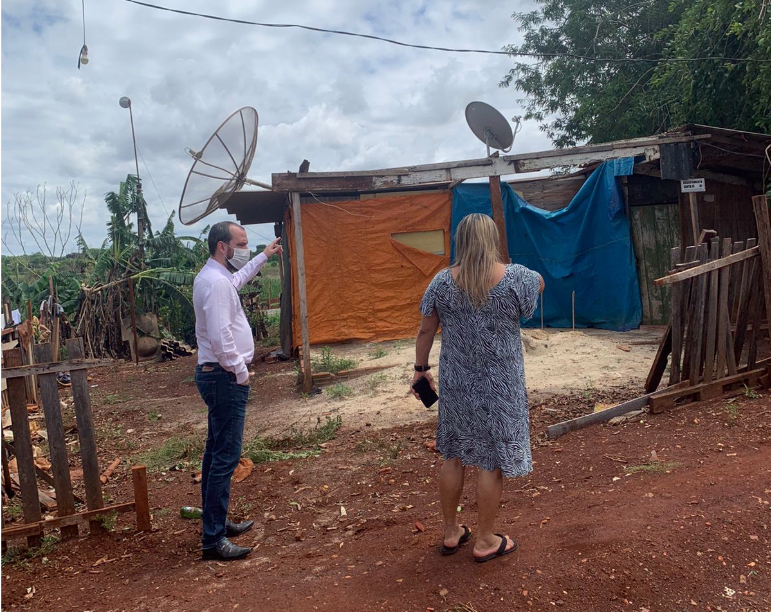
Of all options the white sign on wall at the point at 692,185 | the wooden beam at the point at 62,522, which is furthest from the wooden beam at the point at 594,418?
the white sign on wall at the point at 692,185

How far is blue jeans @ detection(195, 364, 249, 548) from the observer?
140 inches

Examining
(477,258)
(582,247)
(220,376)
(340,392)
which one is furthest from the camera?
(582,247)

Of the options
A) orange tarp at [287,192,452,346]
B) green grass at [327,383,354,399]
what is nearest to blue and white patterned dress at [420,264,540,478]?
green grass at [327,383,354,399]

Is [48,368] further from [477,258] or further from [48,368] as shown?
[477,258]

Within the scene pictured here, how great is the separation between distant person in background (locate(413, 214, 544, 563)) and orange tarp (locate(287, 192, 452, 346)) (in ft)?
23.8

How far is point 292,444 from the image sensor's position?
6098 mm

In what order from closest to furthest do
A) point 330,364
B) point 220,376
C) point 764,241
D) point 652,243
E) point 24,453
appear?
point 220,376
point 24,453
point 764,241
point 330,364
point 652,243

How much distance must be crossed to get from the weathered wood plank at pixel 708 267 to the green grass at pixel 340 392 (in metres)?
4.06

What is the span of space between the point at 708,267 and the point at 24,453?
5278 millimetres

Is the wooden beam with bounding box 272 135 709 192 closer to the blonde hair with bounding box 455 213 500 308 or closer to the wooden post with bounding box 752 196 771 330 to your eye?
the wooden post with bounding box 752 196 771 330

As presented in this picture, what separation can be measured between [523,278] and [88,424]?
9.63 feet

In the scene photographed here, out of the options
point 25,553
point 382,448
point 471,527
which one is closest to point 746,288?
point 382,448

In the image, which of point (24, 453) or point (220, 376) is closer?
point (220, 376)

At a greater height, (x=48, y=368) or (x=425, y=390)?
(x=48, y=368)
